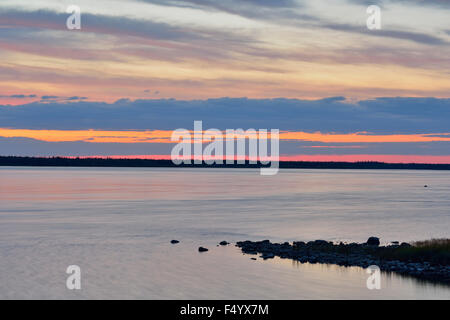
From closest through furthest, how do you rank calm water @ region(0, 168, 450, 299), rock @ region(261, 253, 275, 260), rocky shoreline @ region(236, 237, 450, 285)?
calm water @ region(0, 168, 450, 299) → rocky shoreline @ region(236, 237, 450, 285) → rock @ region(261, 253, 275, 260)

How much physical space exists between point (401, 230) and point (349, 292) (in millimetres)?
35195

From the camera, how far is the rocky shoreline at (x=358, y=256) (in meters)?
35.5

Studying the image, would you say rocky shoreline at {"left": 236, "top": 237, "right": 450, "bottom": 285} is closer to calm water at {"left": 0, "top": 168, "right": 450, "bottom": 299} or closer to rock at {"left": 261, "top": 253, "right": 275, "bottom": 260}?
rock at {"left": 261, "top": 253, "right": 275, "bottom": 260}

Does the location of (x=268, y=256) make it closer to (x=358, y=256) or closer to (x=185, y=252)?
(x=358, y=256)

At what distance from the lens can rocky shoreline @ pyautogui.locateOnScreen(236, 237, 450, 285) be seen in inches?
1396

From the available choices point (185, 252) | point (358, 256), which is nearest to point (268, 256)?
point (358, 256)

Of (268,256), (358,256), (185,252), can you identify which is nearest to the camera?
(358,256)

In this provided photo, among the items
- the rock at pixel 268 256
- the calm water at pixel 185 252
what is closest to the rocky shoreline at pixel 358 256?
the rock at pixel 268 256

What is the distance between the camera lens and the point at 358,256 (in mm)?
41125

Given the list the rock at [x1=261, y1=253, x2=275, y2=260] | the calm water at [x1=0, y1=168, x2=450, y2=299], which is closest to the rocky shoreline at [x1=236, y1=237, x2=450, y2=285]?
the rock at [x1=261, y1=253, x2=275, y2=260]

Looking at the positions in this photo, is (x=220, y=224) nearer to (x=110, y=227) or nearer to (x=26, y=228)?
(x=110, y=227)

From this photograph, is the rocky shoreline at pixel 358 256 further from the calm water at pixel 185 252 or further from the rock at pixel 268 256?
the calm water at pixel 185 252

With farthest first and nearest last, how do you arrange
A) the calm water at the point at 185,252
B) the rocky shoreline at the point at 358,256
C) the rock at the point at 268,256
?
1. the rock at the point at 268,256
2. the rocky shoreline at the point at 358,256
3. the calm water at the point at 185,252
